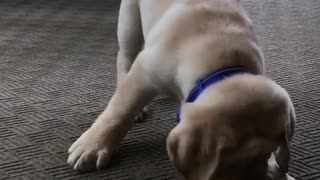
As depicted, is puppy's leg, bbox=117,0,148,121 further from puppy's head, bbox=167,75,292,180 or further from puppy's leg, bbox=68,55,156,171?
puppy's head, bbox=167,75,292,180

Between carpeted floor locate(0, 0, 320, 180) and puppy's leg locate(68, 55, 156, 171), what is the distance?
0.04 metres

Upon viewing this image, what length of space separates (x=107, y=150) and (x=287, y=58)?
1.19 metres

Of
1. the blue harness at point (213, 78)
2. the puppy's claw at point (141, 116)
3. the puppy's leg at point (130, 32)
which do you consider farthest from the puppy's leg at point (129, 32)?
the blue harness at point (213, 78)

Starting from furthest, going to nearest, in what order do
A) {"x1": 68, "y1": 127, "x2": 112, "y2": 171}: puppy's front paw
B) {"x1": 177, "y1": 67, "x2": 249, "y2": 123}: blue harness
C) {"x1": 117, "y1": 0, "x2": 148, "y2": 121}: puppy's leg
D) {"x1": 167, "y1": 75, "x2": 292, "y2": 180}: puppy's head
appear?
{"x1": 117, "y1": 0, "x2": 148, "y2": 121}: puppy's leg
{"x1": 68, "y1": 127, "x2": 112, "y2": 171}: puppy's front paw
{"x1": 177, "y1": 67, "x2": 249, "y2": 123}: blue harness
{"x1": 167, "y1": 75, "x2": 292, "y2": 180}: puppy's head

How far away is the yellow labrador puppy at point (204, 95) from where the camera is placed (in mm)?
1142

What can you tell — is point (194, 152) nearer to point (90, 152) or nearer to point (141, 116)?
point (90, 152)

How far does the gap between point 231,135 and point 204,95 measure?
0.14m

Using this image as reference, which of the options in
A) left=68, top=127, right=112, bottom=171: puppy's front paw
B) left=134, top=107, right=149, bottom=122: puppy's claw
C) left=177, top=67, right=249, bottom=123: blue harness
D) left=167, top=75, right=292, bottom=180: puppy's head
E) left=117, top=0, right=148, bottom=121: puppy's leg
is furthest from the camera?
left=117, top=0, right=148, bottom=121: puppy's leg

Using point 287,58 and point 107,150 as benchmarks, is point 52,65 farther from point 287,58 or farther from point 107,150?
point 287,58

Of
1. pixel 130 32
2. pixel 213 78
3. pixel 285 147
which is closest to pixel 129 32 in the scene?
pixel 130 32

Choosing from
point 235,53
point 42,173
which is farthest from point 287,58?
point 42,173

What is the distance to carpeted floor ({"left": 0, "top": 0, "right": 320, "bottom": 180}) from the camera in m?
1.57

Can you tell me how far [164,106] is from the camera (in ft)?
6.35

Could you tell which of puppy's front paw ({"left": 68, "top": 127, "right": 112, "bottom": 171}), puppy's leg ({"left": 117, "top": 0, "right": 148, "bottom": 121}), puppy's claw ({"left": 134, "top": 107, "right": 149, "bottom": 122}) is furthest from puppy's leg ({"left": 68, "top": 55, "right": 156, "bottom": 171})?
puppy's leg ({"left": 117, "top": 0, "right": 148, "bottom": 121})
